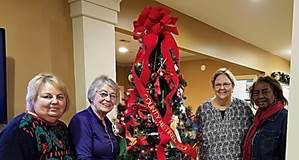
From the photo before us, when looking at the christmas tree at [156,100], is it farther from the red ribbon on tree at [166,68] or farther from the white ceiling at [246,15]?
the white ceiling at [246,15]

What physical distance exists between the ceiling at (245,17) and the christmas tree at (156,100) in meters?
1.30

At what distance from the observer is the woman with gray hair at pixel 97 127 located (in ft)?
6.08

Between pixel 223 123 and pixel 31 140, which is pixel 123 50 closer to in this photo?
pixel 223 123

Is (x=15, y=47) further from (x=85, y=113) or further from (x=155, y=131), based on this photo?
(x=155, y=131)

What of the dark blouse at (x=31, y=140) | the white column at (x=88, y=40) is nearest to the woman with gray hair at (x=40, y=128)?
the dark blouse at (x=31, y=140)

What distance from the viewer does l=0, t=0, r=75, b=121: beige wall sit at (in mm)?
2316

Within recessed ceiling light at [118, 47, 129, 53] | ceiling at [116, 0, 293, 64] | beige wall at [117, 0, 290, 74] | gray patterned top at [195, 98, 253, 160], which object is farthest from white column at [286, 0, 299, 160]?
recessed ceiling light at [118, 47, 129, 53]

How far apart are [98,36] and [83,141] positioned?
120 cm

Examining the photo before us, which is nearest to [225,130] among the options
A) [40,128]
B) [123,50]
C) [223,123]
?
[223,123]

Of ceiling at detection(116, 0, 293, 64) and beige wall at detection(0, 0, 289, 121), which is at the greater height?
ceiling at detection(116, 0, 293, 64)

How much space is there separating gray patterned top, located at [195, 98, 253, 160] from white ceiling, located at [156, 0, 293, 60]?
4.79 ft

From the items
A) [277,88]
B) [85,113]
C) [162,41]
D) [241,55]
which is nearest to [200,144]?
[277,88]

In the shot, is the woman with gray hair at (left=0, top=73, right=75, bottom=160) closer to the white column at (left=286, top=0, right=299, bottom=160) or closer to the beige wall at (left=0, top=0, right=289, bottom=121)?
the beige wall at (left=0, top=0, right=289, bottom=121)

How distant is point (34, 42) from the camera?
2.48m
